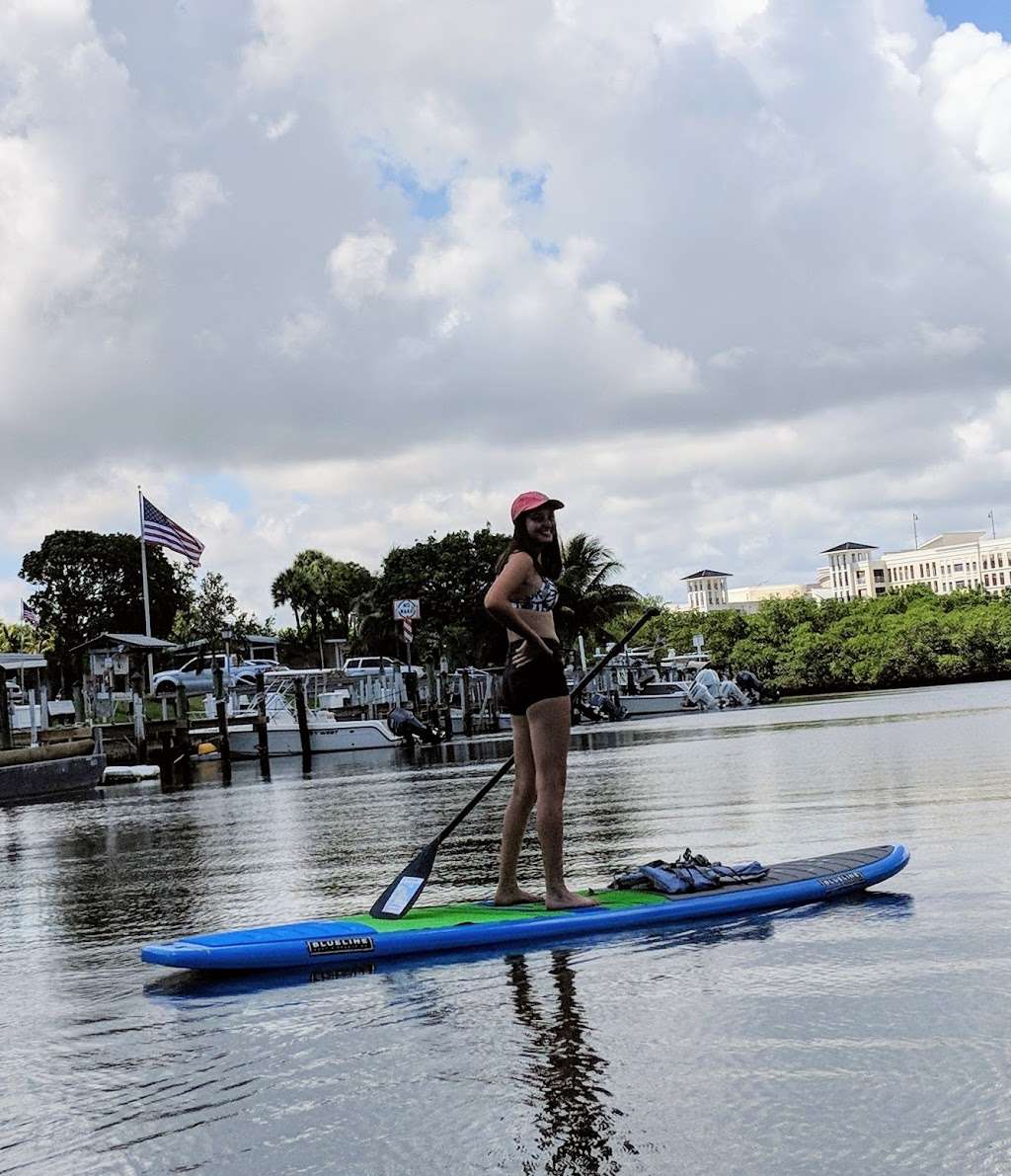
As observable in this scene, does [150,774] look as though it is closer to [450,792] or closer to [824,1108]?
[450,792]

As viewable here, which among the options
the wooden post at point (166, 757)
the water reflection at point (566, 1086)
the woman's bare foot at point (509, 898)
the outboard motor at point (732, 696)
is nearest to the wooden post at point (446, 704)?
the wooden post at point (166, 757)

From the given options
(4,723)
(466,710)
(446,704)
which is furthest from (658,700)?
(4,723)

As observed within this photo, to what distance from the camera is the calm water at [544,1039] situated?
A: 11.0 feet

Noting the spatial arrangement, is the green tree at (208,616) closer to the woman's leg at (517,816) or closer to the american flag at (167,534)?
the american flag at (167,534)

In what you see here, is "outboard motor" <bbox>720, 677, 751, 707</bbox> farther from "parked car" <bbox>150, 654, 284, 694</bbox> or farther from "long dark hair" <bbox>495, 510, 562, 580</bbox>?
"long dark hair" <bbox>495, 510, 562, 580</bbox>

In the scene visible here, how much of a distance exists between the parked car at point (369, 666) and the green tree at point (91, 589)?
15243 mm

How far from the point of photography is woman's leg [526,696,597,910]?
20.7 feet

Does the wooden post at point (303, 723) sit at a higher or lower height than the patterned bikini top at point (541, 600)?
lower

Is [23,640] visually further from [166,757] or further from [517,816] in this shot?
[517,816]

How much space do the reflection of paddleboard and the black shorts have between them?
937 millimetres

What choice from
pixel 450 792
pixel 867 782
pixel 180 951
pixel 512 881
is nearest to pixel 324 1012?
pixel 180 951

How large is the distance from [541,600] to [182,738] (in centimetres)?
3443

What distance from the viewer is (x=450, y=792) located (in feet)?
60.1

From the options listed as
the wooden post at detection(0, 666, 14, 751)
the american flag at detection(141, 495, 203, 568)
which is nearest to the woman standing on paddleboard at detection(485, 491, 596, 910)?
the wooden post at detection(0, 666, 14, 751)
